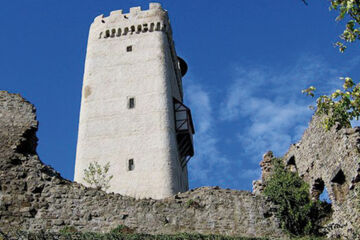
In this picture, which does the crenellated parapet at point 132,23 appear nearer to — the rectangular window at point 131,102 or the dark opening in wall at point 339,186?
the rectangular window at point 131,102

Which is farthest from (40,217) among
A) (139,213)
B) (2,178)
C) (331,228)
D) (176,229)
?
(331,228)

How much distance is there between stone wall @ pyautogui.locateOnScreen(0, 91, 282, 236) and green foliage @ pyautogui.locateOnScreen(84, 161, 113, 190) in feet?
35.2

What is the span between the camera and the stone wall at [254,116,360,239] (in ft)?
48.7

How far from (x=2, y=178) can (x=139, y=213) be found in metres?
3.38

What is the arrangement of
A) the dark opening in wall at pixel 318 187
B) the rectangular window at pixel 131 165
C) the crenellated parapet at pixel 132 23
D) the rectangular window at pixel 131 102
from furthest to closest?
the crenellated parapet at pixel 132 23, the rectangular window at pixel 131 102, the rectangular window at pixel 131 165, the dark opening in wall at pixel 318 187

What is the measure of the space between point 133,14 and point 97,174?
11.6m

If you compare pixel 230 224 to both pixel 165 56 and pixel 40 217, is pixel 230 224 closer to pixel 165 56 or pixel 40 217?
pixel 40 217

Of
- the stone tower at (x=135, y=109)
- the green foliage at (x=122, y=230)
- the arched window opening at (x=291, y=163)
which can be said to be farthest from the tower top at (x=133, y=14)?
the green foliage at (x=122, y=230)

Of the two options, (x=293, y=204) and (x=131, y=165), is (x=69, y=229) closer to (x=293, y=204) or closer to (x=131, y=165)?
(x=293, y=204)

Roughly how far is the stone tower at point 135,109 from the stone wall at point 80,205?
32.0 ft

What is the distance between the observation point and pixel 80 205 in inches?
503

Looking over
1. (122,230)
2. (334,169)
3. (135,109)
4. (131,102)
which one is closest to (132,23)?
(131,102)

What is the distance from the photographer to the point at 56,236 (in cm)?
1149

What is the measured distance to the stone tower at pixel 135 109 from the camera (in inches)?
986
